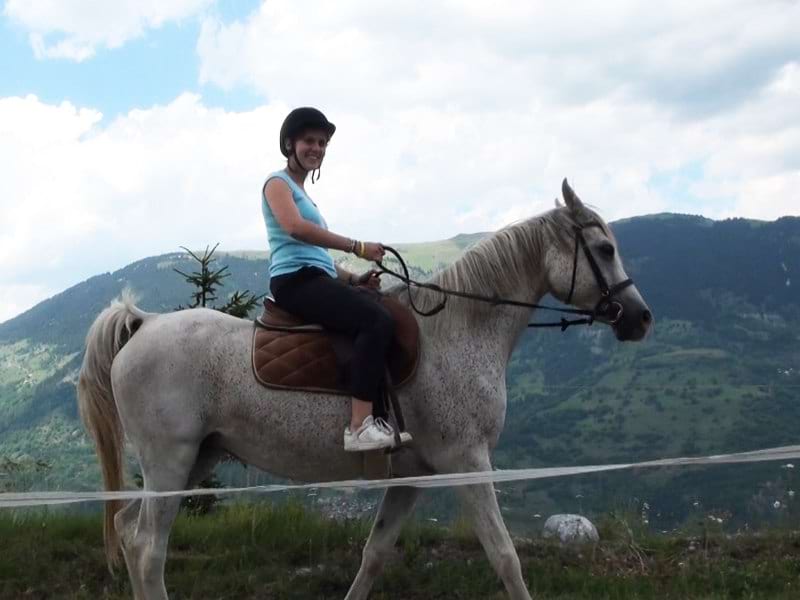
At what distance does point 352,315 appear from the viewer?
513cm

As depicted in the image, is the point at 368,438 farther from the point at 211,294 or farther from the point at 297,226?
the point at 211,294

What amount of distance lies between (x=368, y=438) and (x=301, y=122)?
6.88 ft

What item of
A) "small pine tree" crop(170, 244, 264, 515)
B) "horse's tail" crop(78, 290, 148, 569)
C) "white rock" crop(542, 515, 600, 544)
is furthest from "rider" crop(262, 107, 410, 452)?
"small pine tree" crop(170, 244, 264, 515)

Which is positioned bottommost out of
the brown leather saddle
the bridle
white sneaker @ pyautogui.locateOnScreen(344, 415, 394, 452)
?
white sneaker @ pyautogui.locateOnScreen(344, 415, 394, 452)

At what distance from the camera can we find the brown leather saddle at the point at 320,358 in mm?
5195

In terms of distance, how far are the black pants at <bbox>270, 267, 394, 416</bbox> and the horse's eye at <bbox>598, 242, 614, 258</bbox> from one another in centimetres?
151

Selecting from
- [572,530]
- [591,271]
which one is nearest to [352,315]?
[591,271]

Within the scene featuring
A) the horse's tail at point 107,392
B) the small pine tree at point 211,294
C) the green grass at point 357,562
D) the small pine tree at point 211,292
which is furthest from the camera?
the small pine tree at point 211,292

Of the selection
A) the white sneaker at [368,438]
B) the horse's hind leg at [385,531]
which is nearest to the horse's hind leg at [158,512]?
the white sneaker at [368,438]

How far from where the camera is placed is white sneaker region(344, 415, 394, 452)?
15.9 ft

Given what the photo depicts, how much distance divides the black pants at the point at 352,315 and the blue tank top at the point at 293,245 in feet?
0.20

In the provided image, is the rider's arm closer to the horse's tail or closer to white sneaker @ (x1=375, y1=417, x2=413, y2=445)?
white sneaker @ (x1=375, y1=417, x2=413, y2=445)

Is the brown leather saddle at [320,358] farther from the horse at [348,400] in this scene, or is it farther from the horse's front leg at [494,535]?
the horse's front leg at [494,535]

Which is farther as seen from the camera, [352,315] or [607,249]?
[607,249]
